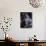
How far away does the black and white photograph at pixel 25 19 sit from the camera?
4.76 metres


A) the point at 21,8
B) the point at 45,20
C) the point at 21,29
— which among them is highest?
the point at 21,8

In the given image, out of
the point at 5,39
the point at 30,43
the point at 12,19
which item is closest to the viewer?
the point at 30,43

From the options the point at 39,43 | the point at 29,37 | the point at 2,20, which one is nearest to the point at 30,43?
the point at 39,43

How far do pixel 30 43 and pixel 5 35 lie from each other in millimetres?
1058

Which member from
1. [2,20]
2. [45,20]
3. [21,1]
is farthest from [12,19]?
[45,20]

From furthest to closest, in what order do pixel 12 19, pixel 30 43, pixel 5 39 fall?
pixel 12 19, pixel 5 39, pixel 30 43

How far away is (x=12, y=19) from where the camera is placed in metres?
4.73

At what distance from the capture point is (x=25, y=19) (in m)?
4.79

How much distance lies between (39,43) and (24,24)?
1034 mm

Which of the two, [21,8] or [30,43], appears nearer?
[30,43]

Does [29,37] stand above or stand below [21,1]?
below

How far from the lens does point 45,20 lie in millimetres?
4789

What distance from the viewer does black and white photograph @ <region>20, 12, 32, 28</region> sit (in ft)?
15.6

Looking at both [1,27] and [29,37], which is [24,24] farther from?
[1,27]
